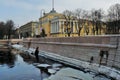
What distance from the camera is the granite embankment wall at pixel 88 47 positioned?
21.4 m

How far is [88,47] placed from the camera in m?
27.6

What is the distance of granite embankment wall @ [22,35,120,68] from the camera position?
70.1 feet

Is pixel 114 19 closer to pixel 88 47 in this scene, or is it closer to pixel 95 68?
pixel 88 47

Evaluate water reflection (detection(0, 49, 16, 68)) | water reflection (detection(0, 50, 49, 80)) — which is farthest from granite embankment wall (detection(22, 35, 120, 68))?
water reflection (detection(0, 49, 16, 68))

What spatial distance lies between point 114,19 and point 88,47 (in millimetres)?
21604

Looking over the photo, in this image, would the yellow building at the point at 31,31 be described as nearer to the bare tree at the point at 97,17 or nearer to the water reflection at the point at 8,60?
the bare tree at the point at 97,17

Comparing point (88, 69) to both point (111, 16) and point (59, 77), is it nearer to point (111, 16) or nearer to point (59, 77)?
point (59, 77)

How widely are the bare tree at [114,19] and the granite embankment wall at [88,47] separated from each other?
468 inches

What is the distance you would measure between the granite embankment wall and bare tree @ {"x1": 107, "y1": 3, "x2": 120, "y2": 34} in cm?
1190

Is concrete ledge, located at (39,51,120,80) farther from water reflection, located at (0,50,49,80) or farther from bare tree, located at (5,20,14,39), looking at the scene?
bare tree, located at (5,20,14,39)

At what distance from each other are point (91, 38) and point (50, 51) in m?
17.6

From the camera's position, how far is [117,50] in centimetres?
2102

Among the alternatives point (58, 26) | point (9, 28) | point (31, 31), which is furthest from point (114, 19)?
point (31, 31)

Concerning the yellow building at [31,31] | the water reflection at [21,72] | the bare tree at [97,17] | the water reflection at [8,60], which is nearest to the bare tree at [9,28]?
the yellow building at [31,31]
